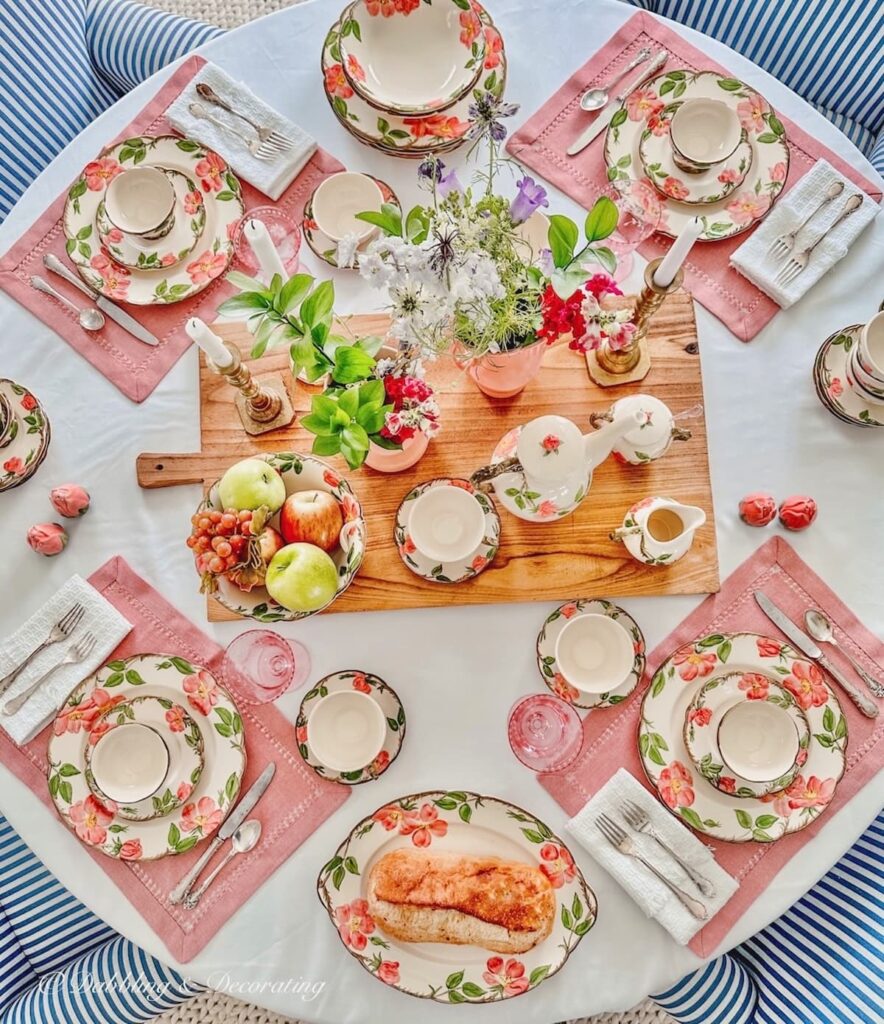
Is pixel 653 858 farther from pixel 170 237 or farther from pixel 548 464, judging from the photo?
pixel 170 237

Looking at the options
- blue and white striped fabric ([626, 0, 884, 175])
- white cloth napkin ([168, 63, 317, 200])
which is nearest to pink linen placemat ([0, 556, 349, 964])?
white cloth napkin ([168, 63, 317, 200])

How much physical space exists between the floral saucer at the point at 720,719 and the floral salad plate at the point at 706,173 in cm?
78

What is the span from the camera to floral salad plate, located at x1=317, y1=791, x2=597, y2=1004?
133cm

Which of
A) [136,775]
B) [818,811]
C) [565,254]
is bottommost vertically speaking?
[136,775]

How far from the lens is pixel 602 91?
4.99 ft

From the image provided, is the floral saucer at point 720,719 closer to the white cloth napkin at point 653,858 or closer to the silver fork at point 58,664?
the white cloth napkin at point 653,858

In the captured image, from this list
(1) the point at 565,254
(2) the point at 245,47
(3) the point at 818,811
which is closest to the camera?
(1) the point at 565,254

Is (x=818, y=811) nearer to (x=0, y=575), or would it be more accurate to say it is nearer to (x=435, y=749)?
(x=435, y=749)

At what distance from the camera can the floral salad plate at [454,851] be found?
4.35ft

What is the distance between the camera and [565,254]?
3.57 ft

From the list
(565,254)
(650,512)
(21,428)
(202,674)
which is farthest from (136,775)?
(565,254)

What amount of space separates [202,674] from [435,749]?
0.41 metres

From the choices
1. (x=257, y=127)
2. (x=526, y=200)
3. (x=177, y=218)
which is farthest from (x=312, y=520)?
(x=257, y=127)

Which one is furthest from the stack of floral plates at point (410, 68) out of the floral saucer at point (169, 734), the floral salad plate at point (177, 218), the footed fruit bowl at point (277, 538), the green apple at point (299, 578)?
the floral saucer at point (169, 734)
